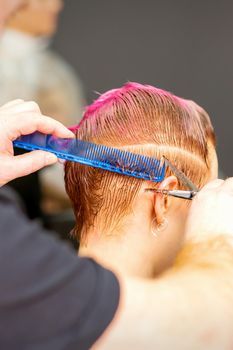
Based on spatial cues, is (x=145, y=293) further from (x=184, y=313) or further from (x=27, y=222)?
(x=27, y=222)

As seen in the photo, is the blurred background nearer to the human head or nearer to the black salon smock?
the human head

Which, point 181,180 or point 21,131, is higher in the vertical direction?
point 21,131

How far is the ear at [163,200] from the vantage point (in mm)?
1096

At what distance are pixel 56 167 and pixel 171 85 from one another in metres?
0.86

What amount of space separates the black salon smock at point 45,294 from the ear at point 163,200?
0.45 meters

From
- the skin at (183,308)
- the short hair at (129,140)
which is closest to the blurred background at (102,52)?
the short hair at (129,140)

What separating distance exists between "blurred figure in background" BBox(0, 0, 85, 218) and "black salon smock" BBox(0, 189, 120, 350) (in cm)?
202

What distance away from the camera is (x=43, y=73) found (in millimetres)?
2742

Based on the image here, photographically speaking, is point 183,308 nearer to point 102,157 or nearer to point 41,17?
point 102,157

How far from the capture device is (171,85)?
2859mm

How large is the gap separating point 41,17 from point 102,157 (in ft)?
6.33

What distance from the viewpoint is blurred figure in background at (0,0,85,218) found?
2.67 m

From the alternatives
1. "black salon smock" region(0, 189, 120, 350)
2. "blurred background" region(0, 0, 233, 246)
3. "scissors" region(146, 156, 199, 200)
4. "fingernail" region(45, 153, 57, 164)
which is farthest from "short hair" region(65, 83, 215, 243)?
"blurred background" region(0, 0, 233, 246)

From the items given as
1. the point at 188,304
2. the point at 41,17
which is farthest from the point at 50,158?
the point at 41,17
